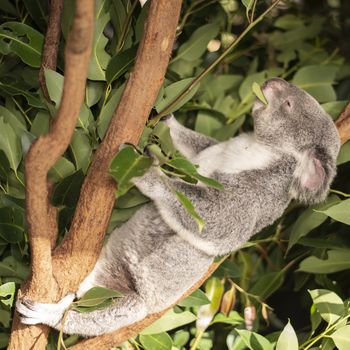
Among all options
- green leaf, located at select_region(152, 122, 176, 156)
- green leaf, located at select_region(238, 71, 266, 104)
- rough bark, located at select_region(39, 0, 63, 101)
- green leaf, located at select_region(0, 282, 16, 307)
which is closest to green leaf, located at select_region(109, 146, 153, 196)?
green leaf, located at select_region(152, 122, 176, 156)

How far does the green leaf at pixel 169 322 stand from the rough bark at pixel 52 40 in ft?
2.50

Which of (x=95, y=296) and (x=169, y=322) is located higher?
(x=95, y=296)

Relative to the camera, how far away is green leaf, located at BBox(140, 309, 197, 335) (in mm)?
1955

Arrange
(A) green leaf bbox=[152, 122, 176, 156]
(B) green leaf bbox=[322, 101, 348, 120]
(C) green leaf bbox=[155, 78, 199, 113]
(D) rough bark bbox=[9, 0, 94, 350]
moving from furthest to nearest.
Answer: (B) green leaf bbox=[322, 101, 348, 120], (C) green leaf bbox=[155, 78, 199, 113], (A) green leaf bbox=[152, 122, 176, 156], (D) rough bark bbox=[9, 0, 94, 350]

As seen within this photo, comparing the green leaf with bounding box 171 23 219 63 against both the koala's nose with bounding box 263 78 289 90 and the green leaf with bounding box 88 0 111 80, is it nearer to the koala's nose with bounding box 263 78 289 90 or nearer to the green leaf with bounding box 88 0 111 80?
the koala's nose with bounding box 263 78 289 90

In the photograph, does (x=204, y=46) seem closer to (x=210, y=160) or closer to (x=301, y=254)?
(x=210, y=160)

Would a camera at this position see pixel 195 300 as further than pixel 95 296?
Yes

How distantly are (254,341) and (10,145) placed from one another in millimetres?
915

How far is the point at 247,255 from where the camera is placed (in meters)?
2.41

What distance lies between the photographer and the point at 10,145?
1758 mm

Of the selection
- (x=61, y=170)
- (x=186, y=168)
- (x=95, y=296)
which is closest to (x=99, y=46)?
(x=61, y=170)

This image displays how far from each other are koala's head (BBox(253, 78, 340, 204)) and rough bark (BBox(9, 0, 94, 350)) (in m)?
0.82

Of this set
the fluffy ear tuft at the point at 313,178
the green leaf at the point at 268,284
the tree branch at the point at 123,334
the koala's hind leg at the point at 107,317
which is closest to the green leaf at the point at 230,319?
the green leaf at the point at 268,284

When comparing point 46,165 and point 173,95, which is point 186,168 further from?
point 173,95
